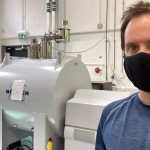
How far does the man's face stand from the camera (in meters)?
0.97

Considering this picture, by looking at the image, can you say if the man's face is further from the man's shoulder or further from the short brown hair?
the man's shoulder

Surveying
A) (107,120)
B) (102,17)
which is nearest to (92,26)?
(102,17)

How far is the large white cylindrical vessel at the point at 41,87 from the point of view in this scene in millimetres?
1879

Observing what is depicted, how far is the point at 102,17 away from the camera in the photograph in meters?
3.85

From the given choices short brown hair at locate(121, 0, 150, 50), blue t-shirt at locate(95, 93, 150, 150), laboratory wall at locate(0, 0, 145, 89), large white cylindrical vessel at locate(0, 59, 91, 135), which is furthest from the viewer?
laboratory wall at locate(0, 0, 145, 89)

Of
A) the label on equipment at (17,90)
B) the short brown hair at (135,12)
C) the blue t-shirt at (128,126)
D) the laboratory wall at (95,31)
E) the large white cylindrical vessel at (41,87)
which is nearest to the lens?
the blue t-shirt at (128,126)

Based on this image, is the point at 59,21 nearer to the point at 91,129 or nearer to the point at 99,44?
the point at 99,44

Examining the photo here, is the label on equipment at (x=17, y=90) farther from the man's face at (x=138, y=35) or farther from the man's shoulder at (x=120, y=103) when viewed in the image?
the man's face at (x=138, y=35)

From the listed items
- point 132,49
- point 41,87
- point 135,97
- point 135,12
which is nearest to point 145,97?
point 135,97

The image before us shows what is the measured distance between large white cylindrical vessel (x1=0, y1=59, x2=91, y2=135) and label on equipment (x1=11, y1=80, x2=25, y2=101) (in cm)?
3

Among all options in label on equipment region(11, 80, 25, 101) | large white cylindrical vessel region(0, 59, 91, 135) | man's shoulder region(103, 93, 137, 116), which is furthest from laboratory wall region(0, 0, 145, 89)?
man's shoulder region(103, 93, 137, 116)

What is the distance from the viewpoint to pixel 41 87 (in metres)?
1.92

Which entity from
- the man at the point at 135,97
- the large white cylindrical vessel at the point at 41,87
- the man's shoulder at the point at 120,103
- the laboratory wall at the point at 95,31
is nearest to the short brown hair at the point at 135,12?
the man at the point at 135,97

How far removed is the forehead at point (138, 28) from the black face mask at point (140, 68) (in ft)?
0.24
